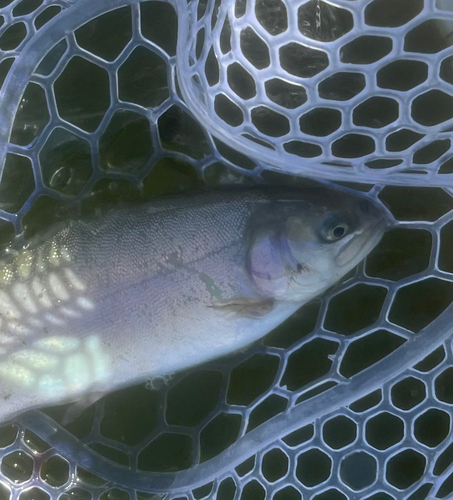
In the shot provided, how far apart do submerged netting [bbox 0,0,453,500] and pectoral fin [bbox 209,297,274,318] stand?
0.28 m

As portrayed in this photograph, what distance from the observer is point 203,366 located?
6.47 ft

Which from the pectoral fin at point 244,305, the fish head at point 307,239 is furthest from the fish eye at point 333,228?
the pectoral fin at point 244,305

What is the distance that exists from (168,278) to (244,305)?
0.91 feet

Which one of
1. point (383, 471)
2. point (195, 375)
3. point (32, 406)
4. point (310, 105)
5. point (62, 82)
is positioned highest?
point (62, 82)

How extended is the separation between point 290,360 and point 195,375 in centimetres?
40

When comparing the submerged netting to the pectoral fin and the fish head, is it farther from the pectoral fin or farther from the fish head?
the pectoral fin

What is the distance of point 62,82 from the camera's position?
75.0 inches

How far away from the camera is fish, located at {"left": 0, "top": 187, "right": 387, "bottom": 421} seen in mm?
1648

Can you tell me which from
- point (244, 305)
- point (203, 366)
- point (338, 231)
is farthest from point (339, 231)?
point (203, 366)

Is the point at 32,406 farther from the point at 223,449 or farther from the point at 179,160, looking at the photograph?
the point at 179,160

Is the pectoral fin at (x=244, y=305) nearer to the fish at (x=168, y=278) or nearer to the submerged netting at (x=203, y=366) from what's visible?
the fish at (x=168, y=278)

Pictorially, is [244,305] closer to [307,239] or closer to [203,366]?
[307,239]

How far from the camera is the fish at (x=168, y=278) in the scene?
64.9 inches

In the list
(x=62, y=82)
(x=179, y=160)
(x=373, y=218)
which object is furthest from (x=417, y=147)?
(x=62, y=82)
